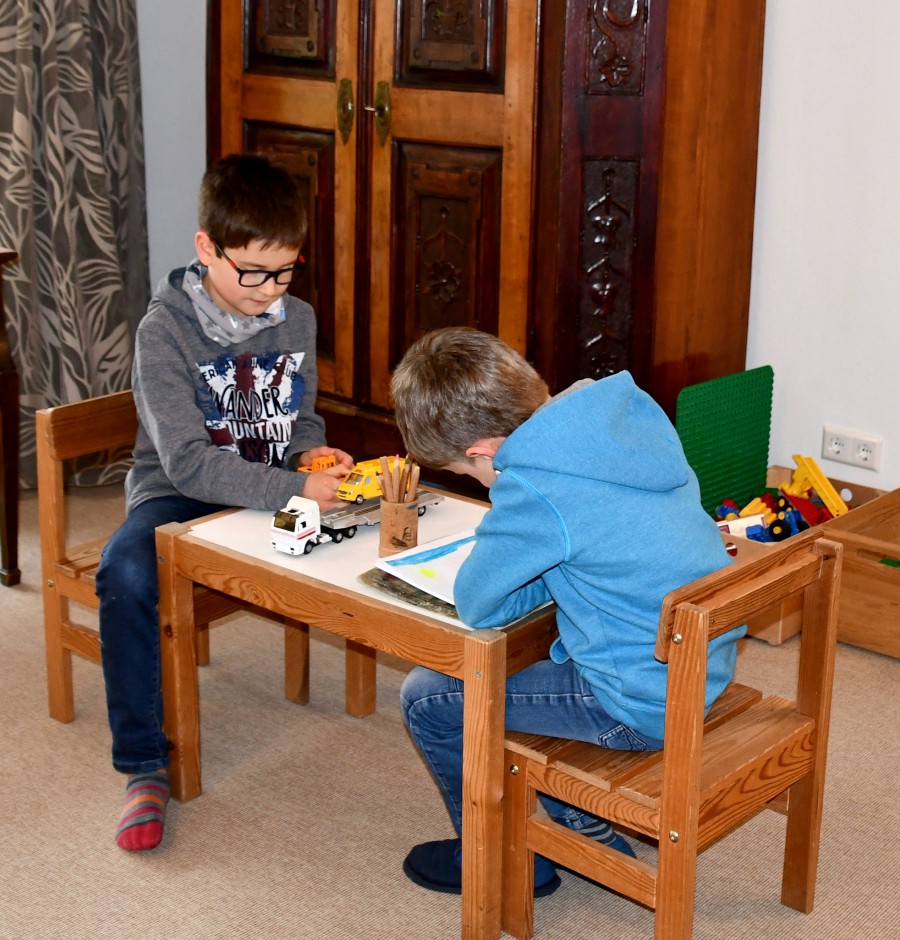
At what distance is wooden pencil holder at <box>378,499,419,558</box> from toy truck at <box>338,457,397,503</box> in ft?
0.47

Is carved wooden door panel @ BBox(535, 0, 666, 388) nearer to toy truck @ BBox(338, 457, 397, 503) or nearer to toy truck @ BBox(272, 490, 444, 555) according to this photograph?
toy truck @ BBox(338, 457, 397, 503)

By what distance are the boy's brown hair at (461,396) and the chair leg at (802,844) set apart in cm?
69

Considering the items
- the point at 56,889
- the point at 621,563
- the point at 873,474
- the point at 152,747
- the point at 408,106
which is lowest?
the point at 56,889

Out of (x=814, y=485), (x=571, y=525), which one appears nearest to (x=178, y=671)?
(x=571, y=525)

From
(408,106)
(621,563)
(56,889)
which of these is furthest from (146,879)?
(408,106)

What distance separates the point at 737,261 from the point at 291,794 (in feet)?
5.99

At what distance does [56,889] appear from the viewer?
201cm

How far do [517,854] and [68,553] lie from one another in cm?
114

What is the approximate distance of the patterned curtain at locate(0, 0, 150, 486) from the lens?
360 cm

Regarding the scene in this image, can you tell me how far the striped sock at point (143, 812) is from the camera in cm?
209

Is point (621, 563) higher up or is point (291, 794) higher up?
point (621, 563)

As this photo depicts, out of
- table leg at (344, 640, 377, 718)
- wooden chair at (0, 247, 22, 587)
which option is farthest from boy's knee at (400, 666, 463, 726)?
wooden chair at (0, 247, 22, 587)

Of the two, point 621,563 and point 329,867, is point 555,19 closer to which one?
point 621,563

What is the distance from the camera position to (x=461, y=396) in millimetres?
1747
